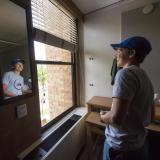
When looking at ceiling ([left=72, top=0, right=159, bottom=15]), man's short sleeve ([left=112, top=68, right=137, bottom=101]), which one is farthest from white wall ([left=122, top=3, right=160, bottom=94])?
man's short sleeve ([left=112, top=68, right=137, bottom=101])

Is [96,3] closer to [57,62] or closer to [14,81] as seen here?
[57,62]

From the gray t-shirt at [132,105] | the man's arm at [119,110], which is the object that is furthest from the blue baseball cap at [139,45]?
the man's arm at [119,110]

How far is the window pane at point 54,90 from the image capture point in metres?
1.59

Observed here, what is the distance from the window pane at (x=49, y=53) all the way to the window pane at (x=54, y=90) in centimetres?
12

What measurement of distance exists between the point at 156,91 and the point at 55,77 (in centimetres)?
152

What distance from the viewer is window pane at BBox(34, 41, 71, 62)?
1409 millimetres

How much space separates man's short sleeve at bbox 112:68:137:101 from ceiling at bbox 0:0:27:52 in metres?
0.84

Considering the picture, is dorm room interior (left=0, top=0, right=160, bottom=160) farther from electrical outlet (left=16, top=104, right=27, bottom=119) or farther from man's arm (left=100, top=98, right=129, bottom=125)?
man's arm (left=100, top=98, right=129, bottom=125)

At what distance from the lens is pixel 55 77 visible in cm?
198

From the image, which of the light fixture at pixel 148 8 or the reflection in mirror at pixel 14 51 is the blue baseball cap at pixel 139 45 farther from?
the light fixture at pixel 148 8

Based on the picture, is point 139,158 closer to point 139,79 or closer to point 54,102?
point 139,79

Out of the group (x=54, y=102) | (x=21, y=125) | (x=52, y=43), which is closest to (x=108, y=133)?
(x=21, y=125)

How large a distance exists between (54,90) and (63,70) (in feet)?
1.22

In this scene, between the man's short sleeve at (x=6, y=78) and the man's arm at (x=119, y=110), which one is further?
the man's short sleeve at (x=6, y=78)
